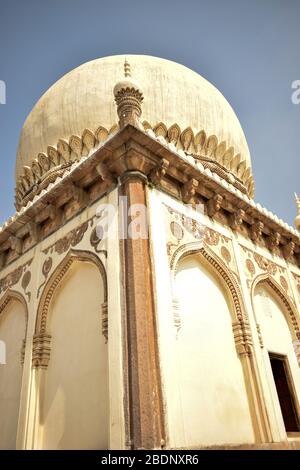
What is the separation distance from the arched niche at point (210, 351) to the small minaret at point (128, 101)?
6.20 ft

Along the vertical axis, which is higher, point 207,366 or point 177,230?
point 177,230

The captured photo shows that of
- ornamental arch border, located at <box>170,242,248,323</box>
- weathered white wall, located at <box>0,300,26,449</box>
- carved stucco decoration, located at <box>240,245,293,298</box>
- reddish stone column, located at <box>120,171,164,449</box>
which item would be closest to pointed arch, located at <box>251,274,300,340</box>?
carved stucco decoration, located at <box>240,245,293,298</box>

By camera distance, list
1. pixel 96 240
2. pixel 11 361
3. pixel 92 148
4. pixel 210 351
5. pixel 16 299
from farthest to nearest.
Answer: pixel 92 148 → pixel 16 299 → pixel 11 361 → pixel 96 240 → pixel 210 351

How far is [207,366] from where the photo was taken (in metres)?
4.68

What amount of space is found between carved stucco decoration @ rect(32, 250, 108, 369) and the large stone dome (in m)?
4.04

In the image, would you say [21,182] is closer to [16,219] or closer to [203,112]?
[16,219]

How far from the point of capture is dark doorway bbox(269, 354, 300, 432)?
5609 mm

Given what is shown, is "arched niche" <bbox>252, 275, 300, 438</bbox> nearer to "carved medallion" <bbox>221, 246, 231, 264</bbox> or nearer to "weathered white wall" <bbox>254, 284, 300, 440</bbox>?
"weathered white wall" <bbox>254, 284, 300, 440</bbox>

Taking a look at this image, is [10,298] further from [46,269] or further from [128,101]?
[128,101]

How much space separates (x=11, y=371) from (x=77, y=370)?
1.62 m

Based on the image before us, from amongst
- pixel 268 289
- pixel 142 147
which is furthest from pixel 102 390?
pixel 268 289

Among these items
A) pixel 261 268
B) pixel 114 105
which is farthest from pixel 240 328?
pixel 114 105

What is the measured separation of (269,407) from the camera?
4922mm
